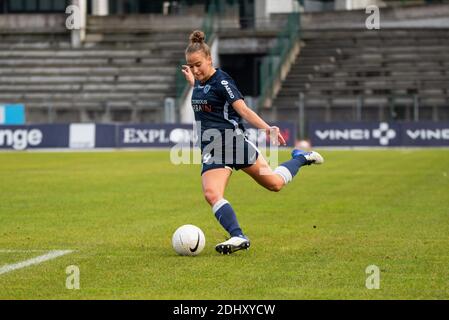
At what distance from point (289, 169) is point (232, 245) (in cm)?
146

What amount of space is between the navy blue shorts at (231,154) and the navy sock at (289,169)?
708 mm

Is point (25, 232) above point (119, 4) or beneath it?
beneath

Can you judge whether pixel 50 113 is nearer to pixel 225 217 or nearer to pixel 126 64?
pixel 126 64

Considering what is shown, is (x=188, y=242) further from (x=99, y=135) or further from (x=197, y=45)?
(x=99, y=135)

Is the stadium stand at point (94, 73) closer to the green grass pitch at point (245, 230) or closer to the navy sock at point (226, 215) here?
the green grass pitch at point (245, 230)

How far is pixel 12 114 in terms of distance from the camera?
48.2 meters

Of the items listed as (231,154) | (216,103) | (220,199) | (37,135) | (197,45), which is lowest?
(37,135)

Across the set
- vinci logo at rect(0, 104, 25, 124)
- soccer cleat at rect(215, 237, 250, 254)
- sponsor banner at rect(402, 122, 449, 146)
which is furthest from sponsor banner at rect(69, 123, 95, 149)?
soccer cleat at rect(215, 237, 250, 254)

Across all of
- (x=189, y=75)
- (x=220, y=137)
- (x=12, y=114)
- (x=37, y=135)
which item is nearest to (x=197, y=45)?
(x=220, y=137)

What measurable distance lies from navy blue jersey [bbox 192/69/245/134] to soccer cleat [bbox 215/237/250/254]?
45.5 inches

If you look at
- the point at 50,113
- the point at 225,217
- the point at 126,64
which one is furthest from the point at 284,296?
the point at 126,64

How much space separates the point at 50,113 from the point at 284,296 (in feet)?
137

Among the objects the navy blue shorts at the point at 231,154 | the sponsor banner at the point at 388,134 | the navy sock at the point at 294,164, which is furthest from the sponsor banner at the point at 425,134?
the navy blue shorts at the point at 231,154
